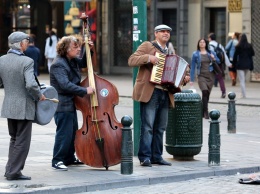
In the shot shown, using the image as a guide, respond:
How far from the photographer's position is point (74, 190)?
34.4 ft

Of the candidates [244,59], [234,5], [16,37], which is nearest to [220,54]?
[244,59]

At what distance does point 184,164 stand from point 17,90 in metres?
2.88

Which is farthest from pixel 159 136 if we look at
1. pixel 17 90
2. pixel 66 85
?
pixel 17 90

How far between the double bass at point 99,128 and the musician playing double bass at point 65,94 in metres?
0.21

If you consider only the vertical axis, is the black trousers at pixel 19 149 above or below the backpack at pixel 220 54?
below

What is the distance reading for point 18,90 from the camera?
10.9 m

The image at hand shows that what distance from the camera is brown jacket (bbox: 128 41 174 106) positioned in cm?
1208

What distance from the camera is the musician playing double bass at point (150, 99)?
12.1 meters

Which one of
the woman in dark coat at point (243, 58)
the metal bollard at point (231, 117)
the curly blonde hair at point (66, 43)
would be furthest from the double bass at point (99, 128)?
the woman in dark coat at point (243, 58)

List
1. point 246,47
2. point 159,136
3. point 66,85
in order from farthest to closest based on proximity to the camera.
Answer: point 246,47 < point 159,136 < point 66,85

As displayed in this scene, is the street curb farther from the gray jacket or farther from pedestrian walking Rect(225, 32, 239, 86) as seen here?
pedestrian walking Rect(225, 32, 239, 86)

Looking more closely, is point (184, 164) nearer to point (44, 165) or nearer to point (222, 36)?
point (44, 165)

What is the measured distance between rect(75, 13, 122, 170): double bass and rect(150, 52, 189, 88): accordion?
768 mm

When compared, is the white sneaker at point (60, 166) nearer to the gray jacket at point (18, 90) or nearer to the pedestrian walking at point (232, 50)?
the gray jacket at point (18, 90)
